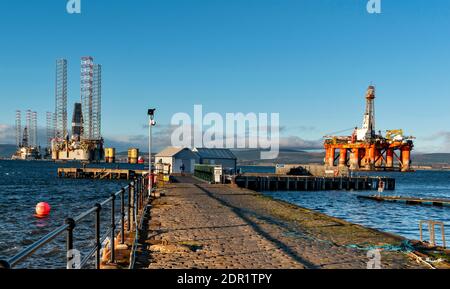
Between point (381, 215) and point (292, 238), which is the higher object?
point (292, 238)

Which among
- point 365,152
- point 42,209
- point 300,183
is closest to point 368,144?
point 365,152

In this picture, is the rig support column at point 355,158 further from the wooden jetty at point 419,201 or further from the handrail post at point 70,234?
the handrail post at point 70,234

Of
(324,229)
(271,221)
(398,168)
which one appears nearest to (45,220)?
(271,221)

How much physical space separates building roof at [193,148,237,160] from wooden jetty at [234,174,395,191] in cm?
685

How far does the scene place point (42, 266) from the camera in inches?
533

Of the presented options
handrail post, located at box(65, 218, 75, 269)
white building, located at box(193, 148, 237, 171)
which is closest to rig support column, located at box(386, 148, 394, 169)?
white building, located at box(193, 148, 237, 171)

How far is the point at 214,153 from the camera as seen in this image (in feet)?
229

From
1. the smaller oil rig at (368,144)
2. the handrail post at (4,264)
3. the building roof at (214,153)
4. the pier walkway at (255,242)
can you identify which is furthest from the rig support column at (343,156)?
Result: the handrail post at (4,264)

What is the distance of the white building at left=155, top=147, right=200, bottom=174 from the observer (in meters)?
64.6

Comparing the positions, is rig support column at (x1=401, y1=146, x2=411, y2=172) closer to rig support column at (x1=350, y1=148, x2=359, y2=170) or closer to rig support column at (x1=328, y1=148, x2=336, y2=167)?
rig support column at (x1=350, y1=148, x2=359, y2=170)

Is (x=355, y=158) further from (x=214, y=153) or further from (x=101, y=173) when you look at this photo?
(x=214, y=153)
